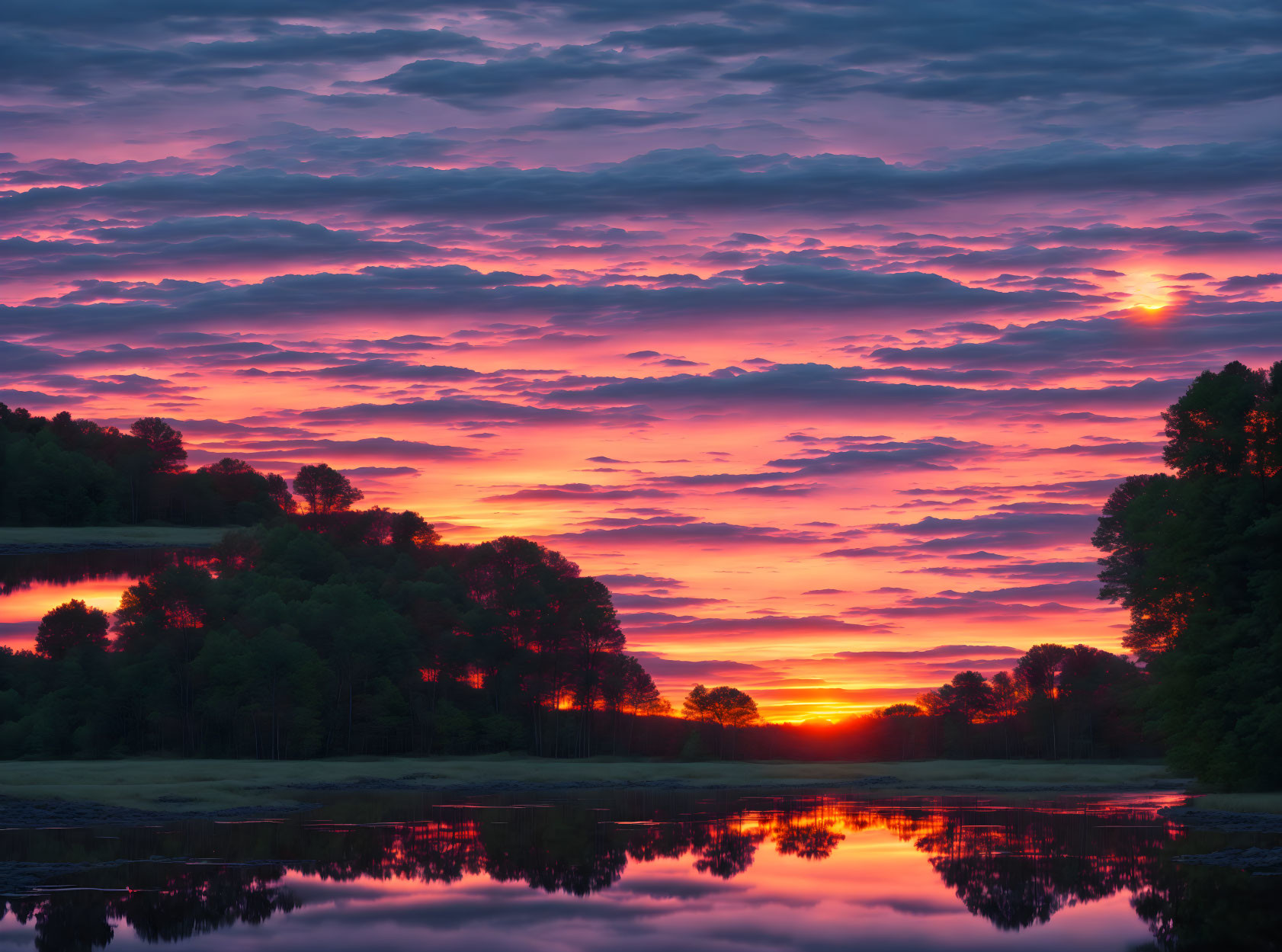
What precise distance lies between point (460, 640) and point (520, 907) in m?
89.0

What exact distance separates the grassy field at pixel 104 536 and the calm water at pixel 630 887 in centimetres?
8966

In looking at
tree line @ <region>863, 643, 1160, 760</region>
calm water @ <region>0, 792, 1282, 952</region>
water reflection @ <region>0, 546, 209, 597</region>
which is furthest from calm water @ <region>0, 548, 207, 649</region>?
tree line @ <region>863, 643, 1160, 760</region>

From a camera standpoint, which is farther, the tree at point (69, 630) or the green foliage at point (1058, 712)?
the green foliage at point (1058, 712)

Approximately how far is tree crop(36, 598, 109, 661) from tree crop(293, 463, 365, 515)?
76.2 m

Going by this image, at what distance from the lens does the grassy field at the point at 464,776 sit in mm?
63188

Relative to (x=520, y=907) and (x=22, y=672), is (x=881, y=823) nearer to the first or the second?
(x=520, y=907)

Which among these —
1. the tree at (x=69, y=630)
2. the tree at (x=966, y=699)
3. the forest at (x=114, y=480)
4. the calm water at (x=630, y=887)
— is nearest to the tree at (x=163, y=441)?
the forest at (x=114, y=480)

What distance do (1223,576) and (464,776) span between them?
168 ft

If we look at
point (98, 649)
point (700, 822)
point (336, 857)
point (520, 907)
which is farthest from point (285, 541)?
point (520, 907)

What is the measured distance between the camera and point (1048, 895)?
35.1 meters

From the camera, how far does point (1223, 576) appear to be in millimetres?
59469

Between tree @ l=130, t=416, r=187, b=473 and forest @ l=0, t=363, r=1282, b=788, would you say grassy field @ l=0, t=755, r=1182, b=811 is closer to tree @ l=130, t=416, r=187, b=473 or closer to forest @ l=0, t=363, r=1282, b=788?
forest @ l=0, t=363, r=1282, b=788

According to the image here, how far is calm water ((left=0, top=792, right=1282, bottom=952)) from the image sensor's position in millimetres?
28688

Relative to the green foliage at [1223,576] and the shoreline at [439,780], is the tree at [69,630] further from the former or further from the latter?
the green foliage at [1223,576]
